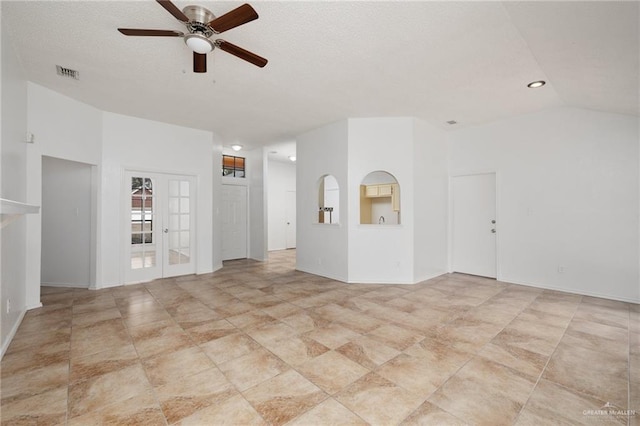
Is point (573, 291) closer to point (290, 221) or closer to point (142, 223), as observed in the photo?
point (142, 223)

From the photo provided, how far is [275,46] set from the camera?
114 inches

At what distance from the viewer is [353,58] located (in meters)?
3.12

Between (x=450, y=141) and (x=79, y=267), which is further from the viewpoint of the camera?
(x=450, y=141)

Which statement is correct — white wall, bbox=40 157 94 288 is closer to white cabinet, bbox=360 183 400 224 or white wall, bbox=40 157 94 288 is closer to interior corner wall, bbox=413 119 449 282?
white cabinet, bbox=360 183 400 224

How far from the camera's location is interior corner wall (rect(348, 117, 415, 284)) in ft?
16.6

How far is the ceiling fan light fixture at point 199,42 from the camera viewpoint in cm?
239

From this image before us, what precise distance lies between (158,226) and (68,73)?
2.70 m

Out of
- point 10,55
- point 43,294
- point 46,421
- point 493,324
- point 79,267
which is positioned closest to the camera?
point 46,421

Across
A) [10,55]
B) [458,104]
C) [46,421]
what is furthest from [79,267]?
[458,104]

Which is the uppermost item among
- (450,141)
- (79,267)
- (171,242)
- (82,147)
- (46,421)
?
(450,141)

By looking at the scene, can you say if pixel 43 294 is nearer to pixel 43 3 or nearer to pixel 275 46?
pixel 43 3

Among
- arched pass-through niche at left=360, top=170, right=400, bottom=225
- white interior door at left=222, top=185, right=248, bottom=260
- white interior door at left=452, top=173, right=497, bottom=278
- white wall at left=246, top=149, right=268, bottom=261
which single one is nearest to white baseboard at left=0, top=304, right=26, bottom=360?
white interior door at left=222, top=185, right=248, bottom=260

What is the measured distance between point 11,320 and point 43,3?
3038mm

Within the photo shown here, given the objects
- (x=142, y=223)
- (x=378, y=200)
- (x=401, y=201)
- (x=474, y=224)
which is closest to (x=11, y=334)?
(x=142, y=223)
